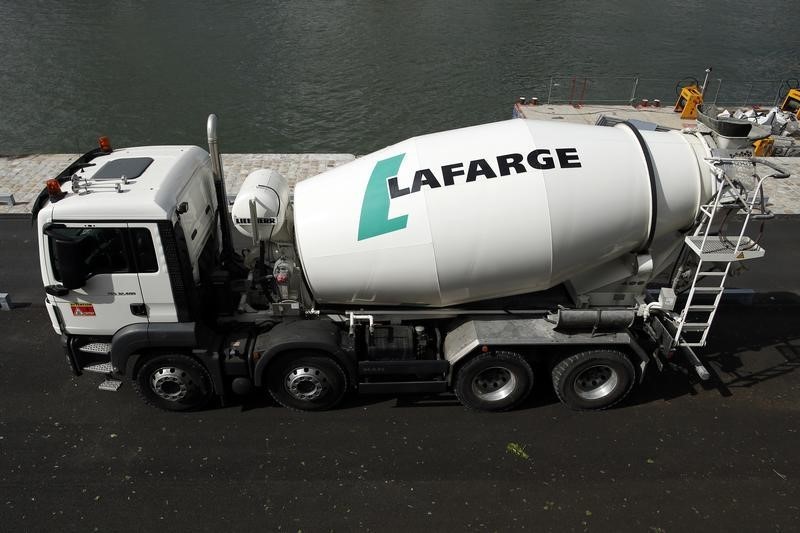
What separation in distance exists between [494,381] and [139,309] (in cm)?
467

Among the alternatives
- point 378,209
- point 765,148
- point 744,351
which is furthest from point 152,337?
point 765,148

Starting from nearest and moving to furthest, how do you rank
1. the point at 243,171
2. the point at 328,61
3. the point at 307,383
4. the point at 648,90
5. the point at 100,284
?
the point at 100,284
the point at 307,383
the point at 243,171
the point at 648,90
the point at 328,61

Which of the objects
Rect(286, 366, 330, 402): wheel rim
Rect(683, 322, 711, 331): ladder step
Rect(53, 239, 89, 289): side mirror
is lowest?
Rect(286, 366, 330, 402): wheel rim

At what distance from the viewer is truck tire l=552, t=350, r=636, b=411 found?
7.40 meters

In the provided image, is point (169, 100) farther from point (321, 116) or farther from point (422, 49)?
point (422, 49)

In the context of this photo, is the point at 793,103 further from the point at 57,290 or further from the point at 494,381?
the point at 57,290

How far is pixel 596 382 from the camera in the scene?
7812 millimetres

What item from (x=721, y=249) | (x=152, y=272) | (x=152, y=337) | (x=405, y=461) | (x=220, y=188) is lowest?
(x=405, y=461)

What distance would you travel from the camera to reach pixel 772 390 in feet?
27.4

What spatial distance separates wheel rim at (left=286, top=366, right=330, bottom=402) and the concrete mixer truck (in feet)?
0.09

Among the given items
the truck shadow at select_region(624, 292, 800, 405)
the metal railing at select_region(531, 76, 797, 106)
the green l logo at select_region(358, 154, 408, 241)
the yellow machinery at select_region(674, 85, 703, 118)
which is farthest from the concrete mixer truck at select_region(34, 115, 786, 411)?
the metal railing at select_region(531, 76, 797, 106)

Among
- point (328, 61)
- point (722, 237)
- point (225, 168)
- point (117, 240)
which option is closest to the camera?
point (117, 240)

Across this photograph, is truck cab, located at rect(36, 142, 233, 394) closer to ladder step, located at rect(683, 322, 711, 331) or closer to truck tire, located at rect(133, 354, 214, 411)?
truck tire, located at rect(133, 354, 214, 411)

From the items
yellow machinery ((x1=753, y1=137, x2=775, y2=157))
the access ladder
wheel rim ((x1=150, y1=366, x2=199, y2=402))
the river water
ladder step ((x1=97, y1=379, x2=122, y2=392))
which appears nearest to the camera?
the access ladder
